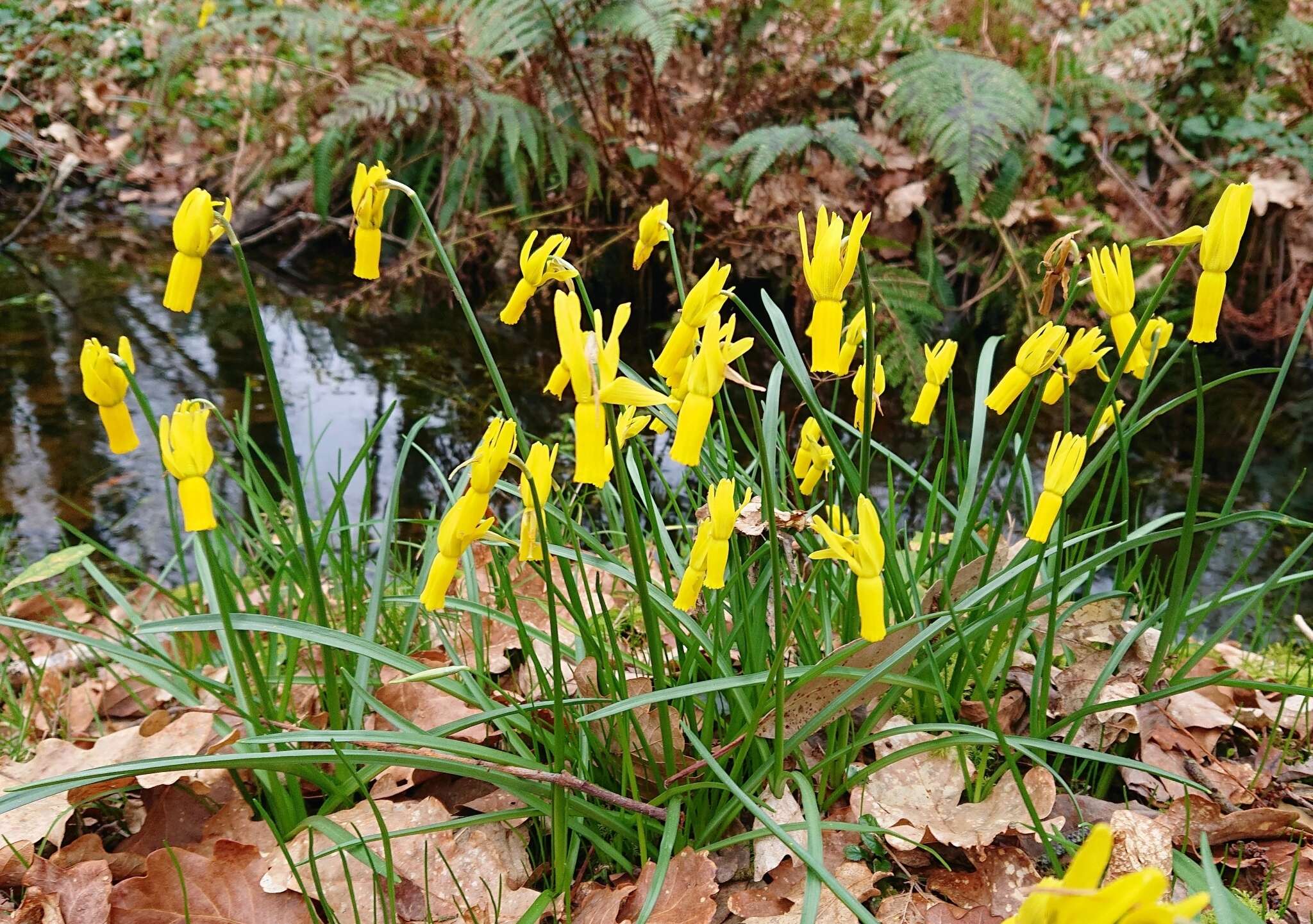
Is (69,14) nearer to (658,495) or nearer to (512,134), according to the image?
(512,134)

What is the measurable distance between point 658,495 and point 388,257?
10.6 ft

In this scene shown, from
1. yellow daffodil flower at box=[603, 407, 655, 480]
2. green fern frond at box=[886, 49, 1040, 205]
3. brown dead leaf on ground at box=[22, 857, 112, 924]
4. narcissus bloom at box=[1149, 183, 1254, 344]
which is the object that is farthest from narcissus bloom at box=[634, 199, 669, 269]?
green fern frond at box=[886, 49, 1040, 205]

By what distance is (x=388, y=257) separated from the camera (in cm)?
580

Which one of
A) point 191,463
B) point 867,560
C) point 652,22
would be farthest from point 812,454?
point 652,22

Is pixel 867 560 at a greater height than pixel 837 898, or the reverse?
pixel 867 560

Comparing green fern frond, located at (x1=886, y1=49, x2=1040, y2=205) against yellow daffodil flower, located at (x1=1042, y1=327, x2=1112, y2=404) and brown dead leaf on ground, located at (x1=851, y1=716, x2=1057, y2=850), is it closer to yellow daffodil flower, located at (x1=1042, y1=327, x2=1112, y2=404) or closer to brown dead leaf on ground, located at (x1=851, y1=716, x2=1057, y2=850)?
yellow daffodil flower, located at (x1=1042, y1=327, x2=1112, y2=404)

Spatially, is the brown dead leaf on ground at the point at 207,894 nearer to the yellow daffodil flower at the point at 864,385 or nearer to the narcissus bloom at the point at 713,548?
the narcissus bloom at the point at 713,548

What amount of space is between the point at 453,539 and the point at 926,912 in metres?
0.87

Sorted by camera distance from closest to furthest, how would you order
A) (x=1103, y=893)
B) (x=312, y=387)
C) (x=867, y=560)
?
1. (x=1103, y=893)
2. (x=867, y=560)
3. (x=312, y=387)

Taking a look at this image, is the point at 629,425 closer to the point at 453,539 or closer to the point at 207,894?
the point at 453,539

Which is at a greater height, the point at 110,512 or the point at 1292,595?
the point at 110,512

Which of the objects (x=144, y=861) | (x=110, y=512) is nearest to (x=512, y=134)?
(x=110, y=512)

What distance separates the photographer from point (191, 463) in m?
1.13

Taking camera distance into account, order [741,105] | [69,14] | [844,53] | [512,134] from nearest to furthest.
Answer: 1. [512,134]
2. [741,105]
3. [844,53]
4. [69,14]
